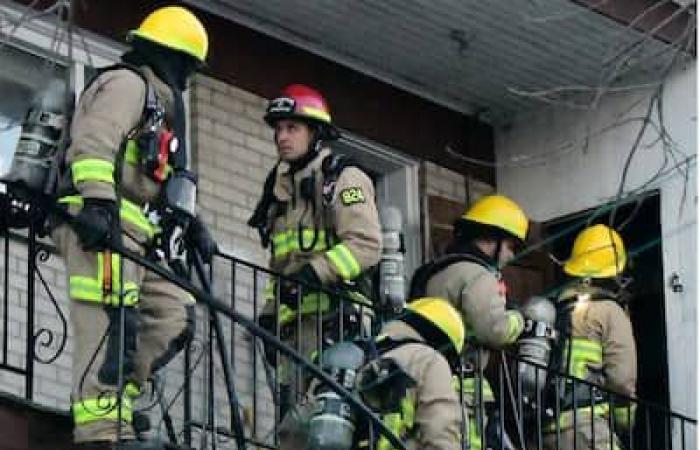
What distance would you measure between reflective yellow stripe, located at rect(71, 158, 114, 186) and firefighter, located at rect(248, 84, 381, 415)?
4.71ft

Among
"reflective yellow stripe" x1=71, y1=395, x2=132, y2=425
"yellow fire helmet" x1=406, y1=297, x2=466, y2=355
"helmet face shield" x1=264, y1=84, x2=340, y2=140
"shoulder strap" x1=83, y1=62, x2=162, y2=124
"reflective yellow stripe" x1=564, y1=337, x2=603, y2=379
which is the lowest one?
"reflective yellow stripe" x1=71, y1=395, x2=132, y2=425

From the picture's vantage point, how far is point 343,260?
12430mm

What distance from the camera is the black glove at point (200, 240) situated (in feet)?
39.2

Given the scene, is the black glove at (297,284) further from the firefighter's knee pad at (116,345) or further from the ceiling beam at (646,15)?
the ceiling beam at (646,15)

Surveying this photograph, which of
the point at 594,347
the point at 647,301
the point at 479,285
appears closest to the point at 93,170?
the point at 479,285

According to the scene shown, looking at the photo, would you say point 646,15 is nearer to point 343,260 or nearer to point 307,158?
point 307,158

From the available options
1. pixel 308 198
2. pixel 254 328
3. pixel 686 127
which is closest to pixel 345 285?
pixel 308 198

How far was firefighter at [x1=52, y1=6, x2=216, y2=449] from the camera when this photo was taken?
11.1 metres

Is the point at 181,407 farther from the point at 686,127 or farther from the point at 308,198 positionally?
the point at 686,127

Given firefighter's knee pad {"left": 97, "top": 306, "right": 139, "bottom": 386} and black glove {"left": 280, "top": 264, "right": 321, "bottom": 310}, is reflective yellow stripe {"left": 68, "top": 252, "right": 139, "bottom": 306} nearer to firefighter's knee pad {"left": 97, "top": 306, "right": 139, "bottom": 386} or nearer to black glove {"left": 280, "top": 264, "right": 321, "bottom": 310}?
firefighter's knee pad {"left": 97, "top": 306, "right": 139, "bottom": 386}

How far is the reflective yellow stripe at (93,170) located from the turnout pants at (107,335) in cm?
26

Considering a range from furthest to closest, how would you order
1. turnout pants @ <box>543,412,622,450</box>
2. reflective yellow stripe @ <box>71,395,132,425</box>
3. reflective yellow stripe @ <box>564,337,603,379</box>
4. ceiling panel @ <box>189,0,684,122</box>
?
ceiling panel @ <box>189,0,684,122</box> < reflective yellow stripe @ <box>564,337,603,379</box> < turnout pants @ <box>543,412,622,450</box> < reflective yellow stripe @ <box>71,395,132,425</box>

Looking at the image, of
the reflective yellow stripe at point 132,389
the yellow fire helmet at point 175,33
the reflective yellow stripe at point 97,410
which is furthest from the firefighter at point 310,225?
the reflective yellow stripe at point 97,410

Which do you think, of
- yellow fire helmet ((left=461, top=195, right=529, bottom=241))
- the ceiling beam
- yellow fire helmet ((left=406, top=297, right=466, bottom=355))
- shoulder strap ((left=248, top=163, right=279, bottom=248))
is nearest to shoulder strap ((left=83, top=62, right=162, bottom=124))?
shoulder strap ((left=248, top=163, right=279, bottom=248))
